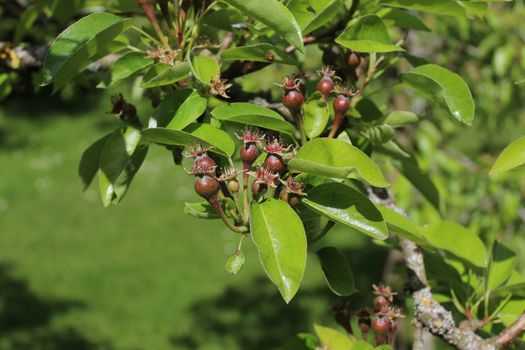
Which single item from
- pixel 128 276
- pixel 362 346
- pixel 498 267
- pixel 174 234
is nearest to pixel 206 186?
pixel 362 346

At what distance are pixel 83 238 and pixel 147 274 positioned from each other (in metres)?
0.95

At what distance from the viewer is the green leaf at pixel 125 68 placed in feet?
3.85

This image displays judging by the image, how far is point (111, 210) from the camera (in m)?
7.28

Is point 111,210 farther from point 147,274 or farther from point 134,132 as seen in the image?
point 134,132

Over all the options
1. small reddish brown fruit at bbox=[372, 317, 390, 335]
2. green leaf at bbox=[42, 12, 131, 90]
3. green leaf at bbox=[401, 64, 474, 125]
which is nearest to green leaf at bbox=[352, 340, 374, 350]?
small reddish brown fruit at bbox=[372, 317, 390, 335]

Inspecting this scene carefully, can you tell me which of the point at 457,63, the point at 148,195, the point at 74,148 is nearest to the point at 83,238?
the point at 148,195

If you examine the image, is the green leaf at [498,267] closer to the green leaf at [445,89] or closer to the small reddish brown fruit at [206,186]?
the green leaf at [445,89]

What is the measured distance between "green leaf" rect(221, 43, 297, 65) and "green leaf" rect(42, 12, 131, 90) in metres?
0.16

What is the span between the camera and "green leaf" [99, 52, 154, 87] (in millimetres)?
1175

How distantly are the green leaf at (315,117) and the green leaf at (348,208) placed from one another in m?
0.11

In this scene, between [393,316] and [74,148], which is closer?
[393,316]

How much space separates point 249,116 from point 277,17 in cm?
15

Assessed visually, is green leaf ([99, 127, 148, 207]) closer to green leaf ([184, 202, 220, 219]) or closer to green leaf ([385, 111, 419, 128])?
green leaf ([184, 202, 220, 219])

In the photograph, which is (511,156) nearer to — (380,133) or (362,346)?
(380,133)
